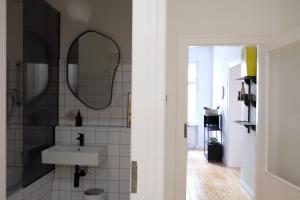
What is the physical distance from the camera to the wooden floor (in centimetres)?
366

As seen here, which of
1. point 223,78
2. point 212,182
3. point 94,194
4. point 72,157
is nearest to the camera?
point 72,157

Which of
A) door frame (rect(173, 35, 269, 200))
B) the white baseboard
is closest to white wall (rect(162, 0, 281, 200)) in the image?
door frame (rect(173, 35, 269, 200))

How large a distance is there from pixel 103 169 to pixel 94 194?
0.87 ft

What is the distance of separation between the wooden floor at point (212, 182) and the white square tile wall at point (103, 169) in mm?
1226

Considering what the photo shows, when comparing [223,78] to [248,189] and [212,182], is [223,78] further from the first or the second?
[248,189]

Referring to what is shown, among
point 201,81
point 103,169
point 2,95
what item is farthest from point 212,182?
point 2,95

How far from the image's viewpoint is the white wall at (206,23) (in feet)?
7.55

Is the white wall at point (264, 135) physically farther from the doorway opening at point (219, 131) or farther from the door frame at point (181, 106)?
the doorway opening at point (219, 131)

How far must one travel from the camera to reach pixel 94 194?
2.67 metres

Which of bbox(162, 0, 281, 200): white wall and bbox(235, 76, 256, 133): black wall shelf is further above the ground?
bbox(162, 0, 281, 200): white wall

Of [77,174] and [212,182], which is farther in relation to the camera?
[212,182]

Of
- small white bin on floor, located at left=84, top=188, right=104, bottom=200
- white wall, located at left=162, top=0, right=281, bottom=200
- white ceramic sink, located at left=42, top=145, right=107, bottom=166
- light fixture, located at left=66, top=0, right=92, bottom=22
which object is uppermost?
light fixture, located at left=66, top=0, right=92, bottom=22

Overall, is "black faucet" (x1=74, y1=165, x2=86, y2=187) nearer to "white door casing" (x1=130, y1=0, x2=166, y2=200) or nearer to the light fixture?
the light fixture

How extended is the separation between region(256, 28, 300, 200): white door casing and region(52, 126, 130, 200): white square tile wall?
1296 mm
